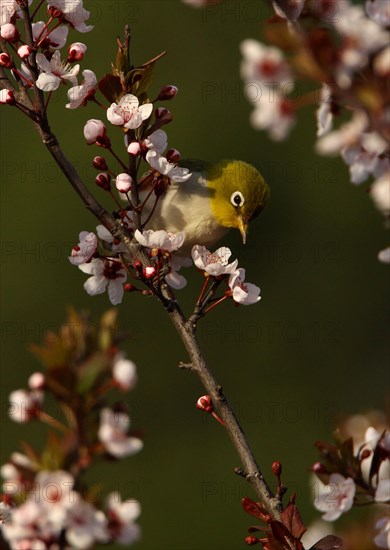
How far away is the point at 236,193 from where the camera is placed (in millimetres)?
3408

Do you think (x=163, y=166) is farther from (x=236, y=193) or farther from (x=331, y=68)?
(x=236, y=193)

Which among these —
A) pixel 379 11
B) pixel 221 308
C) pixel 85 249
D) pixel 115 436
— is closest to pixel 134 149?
pixel 85 249

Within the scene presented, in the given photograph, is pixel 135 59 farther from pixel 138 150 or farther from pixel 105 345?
pixel 105 345

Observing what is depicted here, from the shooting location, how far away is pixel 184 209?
3.31m

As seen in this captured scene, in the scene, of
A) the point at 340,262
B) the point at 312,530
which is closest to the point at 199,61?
the point at 340,262

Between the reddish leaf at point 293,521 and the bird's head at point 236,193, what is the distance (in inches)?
69.1

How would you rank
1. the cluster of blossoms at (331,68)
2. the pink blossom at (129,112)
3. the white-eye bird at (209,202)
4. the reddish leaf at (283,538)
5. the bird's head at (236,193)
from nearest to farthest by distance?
the cluster of blossoms at (331,68), the reddish leaf at (283,538), the pink blossom at (129,112), the white-eye bird at (209,202), the bird's head at (236,193)

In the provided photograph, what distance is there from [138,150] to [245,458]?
70cm

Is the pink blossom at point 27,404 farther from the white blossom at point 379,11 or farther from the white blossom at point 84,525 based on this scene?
the white blossom at point 379,11

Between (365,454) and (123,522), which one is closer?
(123,522)

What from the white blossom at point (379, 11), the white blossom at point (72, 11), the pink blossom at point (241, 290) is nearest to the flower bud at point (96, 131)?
the white blossom at point (72, 11)

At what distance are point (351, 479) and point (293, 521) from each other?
0.43ft

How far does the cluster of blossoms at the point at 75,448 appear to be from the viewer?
1.25m

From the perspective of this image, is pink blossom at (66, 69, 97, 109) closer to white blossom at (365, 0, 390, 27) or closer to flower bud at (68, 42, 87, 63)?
flower bud at (68, 42, 87, 63)
